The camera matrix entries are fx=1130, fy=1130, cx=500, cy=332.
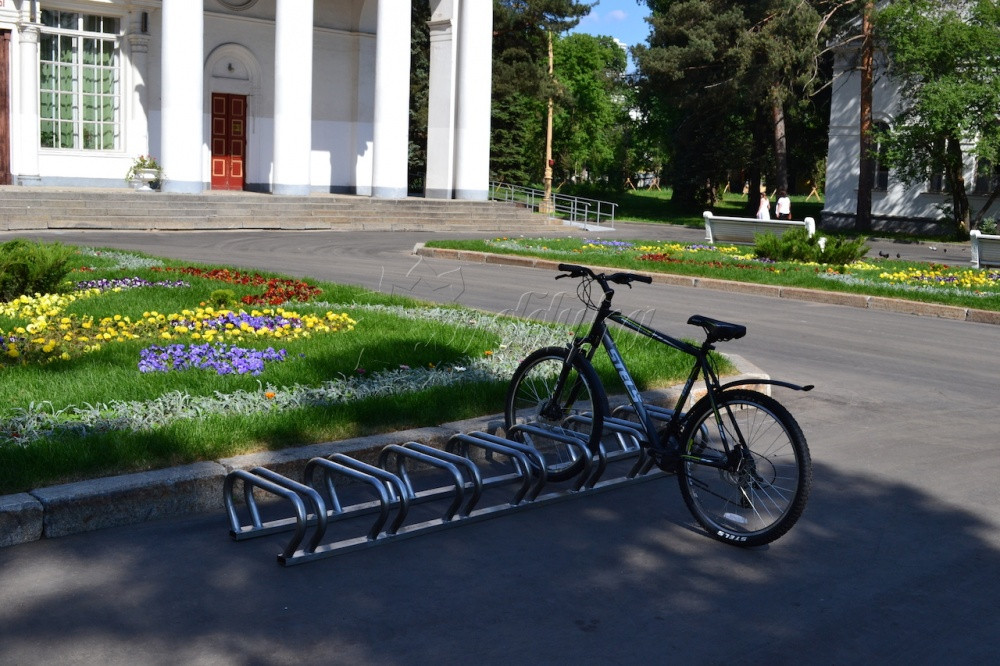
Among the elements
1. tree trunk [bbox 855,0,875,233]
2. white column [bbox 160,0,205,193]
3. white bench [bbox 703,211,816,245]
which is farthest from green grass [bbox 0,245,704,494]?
tree trunk [bbox 855,0,875,233]

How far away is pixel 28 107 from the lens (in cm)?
3067

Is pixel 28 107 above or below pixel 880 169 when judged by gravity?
above

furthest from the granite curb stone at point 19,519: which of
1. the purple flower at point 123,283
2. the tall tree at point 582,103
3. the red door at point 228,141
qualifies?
the tall tree at point 582,103

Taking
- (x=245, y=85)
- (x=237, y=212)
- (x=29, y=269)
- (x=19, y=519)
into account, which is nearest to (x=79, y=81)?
(x=245, y=85)

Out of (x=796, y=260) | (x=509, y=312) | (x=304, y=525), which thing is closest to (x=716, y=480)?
(x=304, y=525)

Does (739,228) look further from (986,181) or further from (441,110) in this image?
(986,181)

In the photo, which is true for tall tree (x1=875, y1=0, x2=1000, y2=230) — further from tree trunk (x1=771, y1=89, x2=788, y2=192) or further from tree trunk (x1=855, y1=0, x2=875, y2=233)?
tree trunk (x1=771, y1=89, x2=788, y2=192)

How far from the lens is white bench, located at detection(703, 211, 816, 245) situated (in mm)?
25547

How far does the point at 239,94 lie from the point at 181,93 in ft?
18.8

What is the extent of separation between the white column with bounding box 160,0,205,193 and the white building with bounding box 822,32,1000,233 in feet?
76.4

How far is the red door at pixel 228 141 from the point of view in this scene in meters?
34.8

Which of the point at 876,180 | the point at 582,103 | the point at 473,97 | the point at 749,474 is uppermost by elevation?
the point at 582,103

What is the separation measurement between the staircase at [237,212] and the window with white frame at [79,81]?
3343 mm

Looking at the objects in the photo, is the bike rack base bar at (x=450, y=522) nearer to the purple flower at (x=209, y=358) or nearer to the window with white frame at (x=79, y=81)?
the purple flower at (x=209, y=358)
